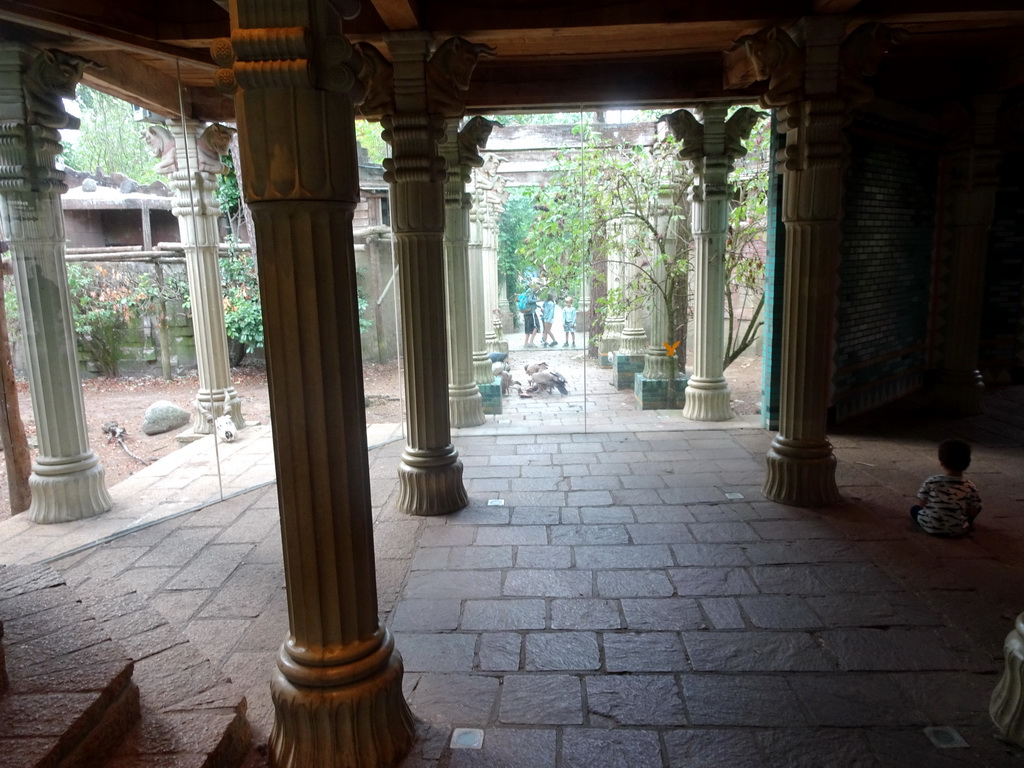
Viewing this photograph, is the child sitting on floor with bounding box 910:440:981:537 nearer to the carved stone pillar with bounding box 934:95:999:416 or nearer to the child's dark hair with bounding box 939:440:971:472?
the child's dark hair with bounding box 939:440:971:472

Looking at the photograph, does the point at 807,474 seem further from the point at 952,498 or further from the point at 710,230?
the point at 710,230

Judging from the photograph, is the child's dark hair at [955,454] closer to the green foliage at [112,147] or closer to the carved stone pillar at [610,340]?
the carved stone pillar at [610,340]

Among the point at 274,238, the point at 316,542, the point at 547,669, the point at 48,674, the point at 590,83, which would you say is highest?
the point at 590,83

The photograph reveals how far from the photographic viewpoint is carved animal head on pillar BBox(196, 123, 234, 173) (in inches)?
268

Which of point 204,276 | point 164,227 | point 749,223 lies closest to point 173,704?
point 204,276

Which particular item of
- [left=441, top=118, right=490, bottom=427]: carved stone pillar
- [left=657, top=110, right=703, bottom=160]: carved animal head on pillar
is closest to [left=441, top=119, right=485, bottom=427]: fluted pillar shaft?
[left=441, top=118, right=490, bottom=427]: carved stone pillar

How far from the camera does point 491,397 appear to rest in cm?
845

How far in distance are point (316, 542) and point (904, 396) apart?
7.52 m

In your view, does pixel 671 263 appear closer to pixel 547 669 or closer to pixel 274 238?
pixel 547 669

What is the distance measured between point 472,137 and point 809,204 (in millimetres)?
3276

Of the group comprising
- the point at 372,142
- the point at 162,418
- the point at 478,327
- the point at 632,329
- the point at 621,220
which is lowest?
the point at 162,418

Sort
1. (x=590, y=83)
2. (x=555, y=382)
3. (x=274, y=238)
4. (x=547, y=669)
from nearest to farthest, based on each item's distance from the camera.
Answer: (x=274, y=238) < (x=547, y=669) < (x=590, y=83) < (x=555, y=382)

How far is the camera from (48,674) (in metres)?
2.20

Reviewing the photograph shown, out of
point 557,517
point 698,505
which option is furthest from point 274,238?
point 698,505
